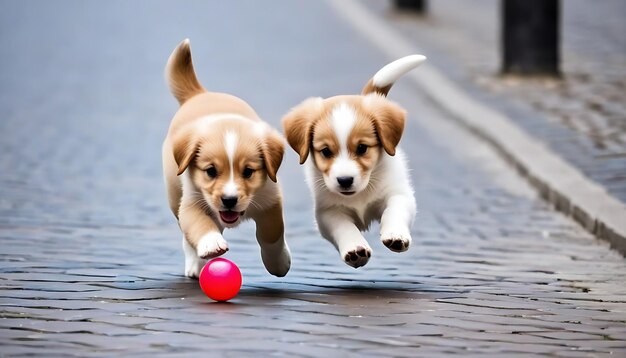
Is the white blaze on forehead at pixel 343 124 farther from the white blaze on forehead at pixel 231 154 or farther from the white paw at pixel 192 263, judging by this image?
the white paw at pixel 192 263

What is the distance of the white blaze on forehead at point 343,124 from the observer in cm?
625

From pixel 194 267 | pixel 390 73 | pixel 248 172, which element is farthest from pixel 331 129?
pixel 194 267

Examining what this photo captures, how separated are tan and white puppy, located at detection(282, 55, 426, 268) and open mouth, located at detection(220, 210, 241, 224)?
41cm

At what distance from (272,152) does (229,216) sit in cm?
33

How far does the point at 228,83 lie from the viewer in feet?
53.3

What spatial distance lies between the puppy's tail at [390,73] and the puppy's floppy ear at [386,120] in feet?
1.07

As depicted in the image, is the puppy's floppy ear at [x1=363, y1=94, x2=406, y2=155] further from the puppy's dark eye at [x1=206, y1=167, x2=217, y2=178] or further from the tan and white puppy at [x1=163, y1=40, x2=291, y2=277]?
the puppy's dark eye at [x1=206, y1=167, x2=217, y2=178]

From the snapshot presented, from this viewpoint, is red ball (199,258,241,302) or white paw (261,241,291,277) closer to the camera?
red ball (199,258,241,302)

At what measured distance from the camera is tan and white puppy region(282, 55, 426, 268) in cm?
624

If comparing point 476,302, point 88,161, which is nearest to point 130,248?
point 476,302

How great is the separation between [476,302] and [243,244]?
2356 millimetres

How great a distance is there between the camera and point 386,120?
20.9ft

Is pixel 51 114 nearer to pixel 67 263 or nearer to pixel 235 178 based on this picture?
pixel 67 263

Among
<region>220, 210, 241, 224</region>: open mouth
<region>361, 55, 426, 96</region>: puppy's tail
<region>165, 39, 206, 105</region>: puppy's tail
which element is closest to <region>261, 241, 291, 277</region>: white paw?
<region>220, 210, 241, 224</region>: open mouth
